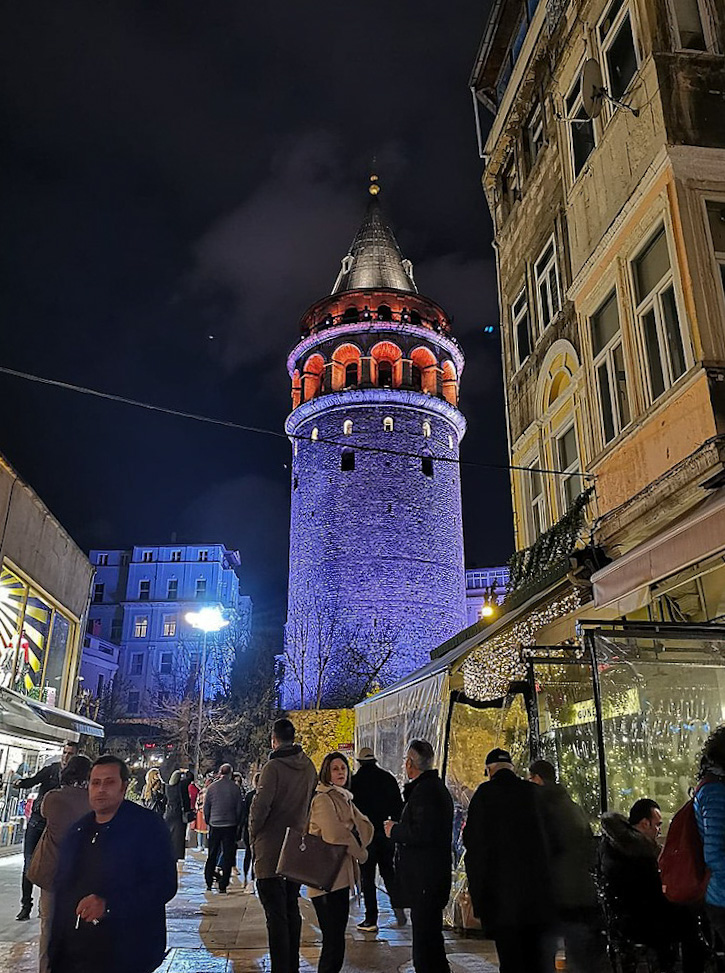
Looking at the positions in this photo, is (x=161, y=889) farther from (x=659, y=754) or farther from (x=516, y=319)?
(x=516, y=319)

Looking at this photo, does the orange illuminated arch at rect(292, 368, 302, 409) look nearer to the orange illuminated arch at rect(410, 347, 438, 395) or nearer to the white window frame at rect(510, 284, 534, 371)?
the orange illuminated arch at rect(410, 347, 438, 395)

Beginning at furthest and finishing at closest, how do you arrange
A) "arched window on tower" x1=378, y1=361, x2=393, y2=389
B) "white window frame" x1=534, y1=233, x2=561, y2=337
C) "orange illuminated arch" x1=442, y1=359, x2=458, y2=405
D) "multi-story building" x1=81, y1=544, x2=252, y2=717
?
"multi-story building" x1=81, y1=544, x2=252, y2=717
"orange illuminated arch" x1=442, y1=359, x2=458, y2=405
"arched window on tower" x1=378, y1=361, x2=393, y2=389
"white window frame" x1=534, y1=233, x2=561, y2=337

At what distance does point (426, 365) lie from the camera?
4094 centimetres

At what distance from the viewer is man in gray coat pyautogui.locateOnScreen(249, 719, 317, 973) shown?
5520 mm

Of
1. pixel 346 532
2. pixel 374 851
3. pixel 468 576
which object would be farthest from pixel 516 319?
pixel 468 576

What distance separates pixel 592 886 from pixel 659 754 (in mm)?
2425

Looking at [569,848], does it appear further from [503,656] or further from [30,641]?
[30,641]

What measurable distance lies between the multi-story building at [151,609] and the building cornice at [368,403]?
1959 centimetres

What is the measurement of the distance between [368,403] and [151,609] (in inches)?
1213

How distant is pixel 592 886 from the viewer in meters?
5.35

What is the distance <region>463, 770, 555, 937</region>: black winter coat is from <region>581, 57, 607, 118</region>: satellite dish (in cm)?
777

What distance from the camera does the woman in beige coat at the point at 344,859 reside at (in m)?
5.17

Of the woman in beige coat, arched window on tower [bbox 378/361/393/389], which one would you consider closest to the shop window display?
the woman in beige coat

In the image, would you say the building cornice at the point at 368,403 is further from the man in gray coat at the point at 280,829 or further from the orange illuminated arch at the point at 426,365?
the man in gray coat at the point at 280,829
